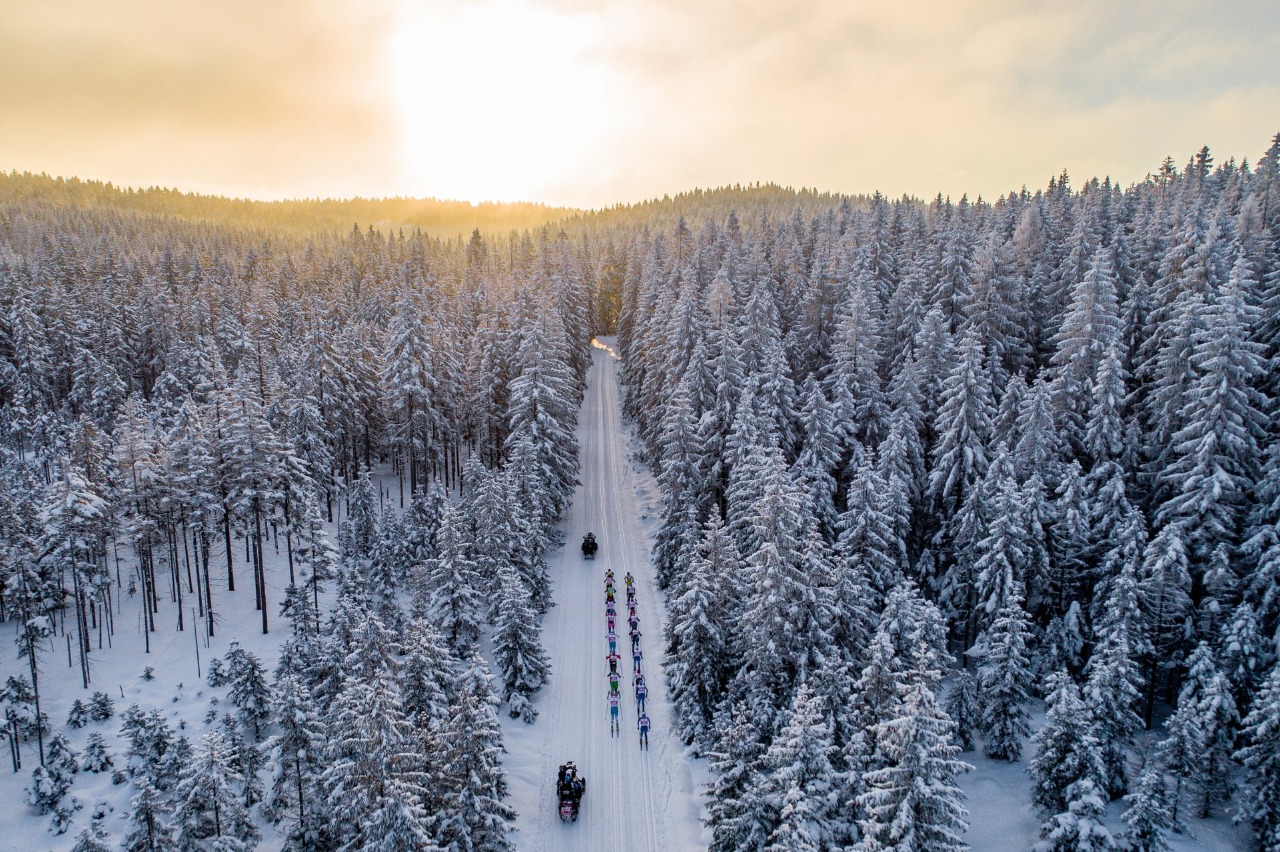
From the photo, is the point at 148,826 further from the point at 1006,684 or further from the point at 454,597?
the point at 1006,684

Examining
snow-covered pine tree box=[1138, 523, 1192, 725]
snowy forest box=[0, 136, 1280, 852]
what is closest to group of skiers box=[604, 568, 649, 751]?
snowy forest box=[0, 136, 1280, 852]

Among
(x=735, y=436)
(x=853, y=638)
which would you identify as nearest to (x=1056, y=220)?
(x=735, y=436)

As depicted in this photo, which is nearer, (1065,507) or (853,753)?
(853,753)

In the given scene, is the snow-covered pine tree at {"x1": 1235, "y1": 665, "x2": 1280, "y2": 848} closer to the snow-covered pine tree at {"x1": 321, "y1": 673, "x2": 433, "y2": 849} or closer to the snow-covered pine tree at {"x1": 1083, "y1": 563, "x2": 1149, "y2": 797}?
the snow-covered pine tree at {"x1": 1083, "y1": 563, "x2": 1149, "y2": 797}

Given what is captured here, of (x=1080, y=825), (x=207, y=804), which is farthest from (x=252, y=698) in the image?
(x=1080, y=825)

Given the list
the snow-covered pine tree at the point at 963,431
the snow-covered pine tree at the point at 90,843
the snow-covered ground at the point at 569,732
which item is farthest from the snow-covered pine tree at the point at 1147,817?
the snow-covered pine tree at the point at 90,843

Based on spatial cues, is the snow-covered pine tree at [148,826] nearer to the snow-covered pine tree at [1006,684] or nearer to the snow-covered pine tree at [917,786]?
the snow-covered pine tree at [917,786]

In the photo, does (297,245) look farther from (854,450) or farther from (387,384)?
(854,450)
